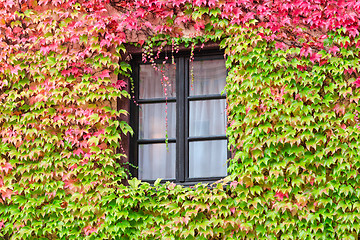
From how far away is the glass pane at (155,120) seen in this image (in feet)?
25.0

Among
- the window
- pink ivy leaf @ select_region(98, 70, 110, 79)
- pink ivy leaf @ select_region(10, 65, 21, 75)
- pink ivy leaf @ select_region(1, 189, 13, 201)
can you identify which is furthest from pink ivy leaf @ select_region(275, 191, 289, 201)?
pink ivy leaf @ select_region(10, 65, 21, 75)

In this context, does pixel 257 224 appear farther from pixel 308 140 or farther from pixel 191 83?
pixel 191 83

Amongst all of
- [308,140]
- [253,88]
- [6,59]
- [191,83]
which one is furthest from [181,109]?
[6,59]

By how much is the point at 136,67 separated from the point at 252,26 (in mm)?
1537

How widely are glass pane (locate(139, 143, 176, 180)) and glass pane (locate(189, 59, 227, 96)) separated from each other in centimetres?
75

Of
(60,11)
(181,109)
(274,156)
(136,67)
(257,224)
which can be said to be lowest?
(257,224)

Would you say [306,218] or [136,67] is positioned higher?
[136,67]

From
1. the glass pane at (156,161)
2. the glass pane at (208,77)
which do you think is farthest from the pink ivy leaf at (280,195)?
the glass pane at (208,77)

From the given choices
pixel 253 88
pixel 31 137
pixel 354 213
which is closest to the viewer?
pixel 354 213

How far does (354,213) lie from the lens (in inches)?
259

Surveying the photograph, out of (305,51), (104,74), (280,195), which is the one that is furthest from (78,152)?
(305,51)

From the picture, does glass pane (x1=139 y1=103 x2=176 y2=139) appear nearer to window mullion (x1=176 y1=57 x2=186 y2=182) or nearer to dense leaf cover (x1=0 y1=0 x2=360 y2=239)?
window mullion (x1=176 y1=57 x2=186 y2=182)

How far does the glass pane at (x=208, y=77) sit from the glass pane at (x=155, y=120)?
374 mm

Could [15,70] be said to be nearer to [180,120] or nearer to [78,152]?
[78,152]
